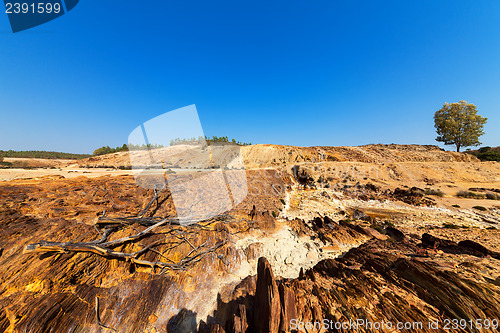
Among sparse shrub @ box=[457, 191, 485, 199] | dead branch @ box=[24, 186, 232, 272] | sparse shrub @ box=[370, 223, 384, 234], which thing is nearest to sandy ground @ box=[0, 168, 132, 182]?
dead branch @ box=[24, 186, 232, 272]

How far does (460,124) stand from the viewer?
1448 inches

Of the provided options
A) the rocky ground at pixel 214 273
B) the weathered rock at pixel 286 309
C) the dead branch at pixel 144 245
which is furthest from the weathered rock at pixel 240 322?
the dead branch at pixel 144 245

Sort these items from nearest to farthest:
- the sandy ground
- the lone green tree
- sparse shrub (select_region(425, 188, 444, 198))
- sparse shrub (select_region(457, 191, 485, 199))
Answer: the sandy ground
sparse shrub (select_region(457, 191, 485, 199))
sparse shrub (select_region(425, 188, 444, 198))
the lone green tree

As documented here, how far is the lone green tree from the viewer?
35.8 meters

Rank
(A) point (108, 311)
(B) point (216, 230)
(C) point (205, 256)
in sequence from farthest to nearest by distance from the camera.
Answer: (B) point (216, 230) → (C) point (205, 256) → (A) point (108, 311)

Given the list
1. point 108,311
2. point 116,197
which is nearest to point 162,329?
point 108,311

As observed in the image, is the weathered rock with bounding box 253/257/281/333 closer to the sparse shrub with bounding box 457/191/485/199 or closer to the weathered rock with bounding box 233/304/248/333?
the weathered rock with bounding box 233/304/248/333

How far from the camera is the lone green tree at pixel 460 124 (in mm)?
35844

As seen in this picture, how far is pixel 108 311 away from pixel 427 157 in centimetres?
5701

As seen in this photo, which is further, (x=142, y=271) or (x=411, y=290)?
(x=142, y=271)

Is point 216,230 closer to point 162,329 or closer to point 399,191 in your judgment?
point 162,329

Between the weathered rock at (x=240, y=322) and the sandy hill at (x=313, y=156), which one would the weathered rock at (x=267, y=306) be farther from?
the sandy hill at (x=313, y=156)

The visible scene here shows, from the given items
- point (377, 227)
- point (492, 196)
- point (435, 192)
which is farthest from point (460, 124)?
point (377, 227)

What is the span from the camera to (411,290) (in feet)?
13.8
